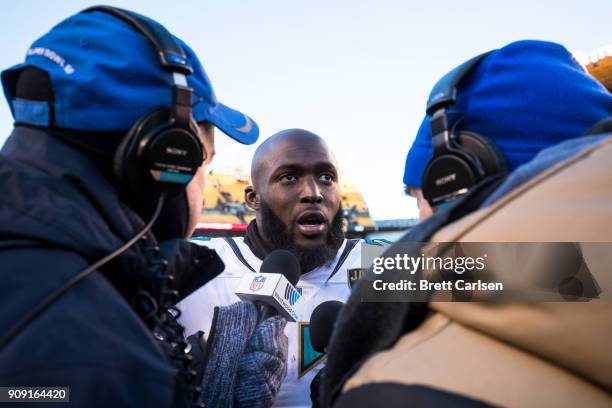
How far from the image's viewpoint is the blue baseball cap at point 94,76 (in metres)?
1.08

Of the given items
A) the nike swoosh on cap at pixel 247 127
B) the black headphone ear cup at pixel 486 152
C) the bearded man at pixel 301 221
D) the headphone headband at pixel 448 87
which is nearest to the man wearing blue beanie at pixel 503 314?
the black headphone ear cup at pixel 486 152

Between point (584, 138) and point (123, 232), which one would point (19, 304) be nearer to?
point (123, 232)

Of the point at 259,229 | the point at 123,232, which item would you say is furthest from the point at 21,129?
the point at 259,229

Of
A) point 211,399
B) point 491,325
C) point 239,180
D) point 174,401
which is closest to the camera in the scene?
point 491,325

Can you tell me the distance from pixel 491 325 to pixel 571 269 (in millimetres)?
162

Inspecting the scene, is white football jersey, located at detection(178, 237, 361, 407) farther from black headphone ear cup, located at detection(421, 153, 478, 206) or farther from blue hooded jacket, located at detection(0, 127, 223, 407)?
black headphone ear cup, located at detection(421, 153, 478, 206)

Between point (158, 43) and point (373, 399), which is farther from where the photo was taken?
point (158, 43)

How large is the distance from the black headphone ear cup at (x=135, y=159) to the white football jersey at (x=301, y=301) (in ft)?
4.47

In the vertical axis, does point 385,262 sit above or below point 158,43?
below

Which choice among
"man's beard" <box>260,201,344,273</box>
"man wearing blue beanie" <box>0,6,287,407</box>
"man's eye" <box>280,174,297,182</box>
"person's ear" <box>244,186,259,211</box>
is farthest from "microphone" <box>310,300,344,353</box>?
"person's ear" <box>244,186,259,211</box>

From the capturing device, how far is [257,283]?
176 cm

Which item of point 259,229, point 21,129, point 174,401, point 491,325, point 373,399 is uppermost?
point 21,129

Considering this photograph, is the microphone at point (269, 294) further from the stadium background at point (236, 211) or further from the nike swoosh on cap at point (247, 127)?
the stadium background at point (236, 211)

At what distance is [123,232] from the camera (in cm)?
101
